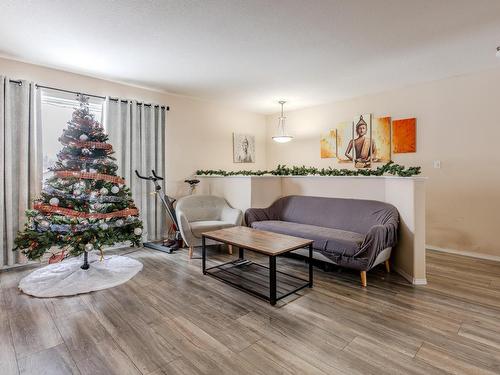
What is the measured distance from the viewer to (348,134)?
522cm

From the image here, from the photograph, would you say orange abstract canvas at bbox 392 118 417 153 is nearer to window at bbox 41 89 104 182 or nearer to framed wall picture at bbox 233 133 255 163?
framed wall picture at bbox 233 133 255 163

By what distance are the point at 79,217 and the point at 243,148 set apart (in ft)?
12.3

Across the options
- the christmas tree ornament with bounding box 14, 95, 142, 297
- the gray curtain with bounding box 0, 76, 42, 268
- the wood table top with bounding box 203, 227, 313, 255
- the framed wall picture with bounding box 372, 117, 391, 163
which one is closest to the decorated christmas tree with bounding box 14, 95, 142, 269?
the christmas tree ornament with bounding box 14, 95, 142, 297

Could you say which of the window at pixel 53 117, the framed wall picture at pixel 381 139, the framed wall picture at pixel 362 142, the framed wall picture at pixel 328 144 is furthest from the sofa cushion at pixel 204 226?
the framed wall picture at pixel 381 139

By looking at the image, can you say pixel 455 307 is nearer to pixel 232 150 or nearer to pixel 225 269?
pixel 225 269

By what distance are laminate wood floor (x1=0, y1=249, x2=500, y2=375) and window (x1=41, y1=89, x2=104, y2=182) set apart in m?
1.66

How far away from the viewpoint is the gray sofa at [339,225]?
2863mm

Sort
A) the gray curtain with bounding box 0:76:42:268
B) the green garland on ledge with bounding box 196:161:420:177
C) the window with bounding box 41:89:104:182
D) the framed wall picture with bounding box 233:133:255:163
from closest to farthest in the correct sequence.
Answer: the green garland on ledge with bounding box 196:161:420:177
the gray curtain with bounding box 0:76:42:268
the window with bounding box 41:89:104:182
the framed wall picture with bounding box 233:133:255:163

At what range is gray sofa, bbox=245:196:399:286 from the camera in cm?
286

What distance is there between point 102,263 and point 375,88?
490 cm

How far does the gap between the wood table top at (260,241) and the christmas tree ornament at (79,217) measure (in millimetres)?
1119

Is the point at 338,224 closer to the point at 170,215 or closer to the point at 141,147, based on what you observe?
the point at 170,215

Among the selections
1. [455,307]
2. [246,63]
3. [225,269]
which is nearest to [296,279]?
[225,269]

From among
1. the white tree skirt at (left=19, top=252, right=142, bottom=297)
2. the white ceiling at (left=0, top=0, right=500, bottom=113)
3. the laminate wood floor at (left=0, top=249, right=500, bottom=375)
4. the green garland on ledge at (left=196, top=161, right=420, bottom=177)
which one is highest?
the white ceiling at (left=0, top=0, right=500, bottom=113)
